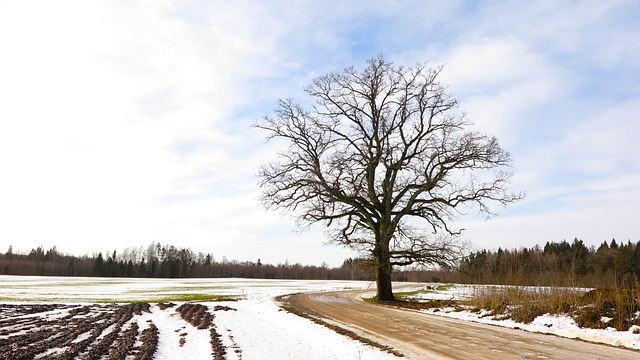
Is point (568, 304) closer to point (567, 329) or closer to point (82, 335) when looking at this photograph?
point (567, 329)

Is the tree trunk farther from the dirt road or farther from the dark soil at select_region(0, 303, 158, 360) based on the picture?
the dark soil at select_region(0, 303, 158, 360)

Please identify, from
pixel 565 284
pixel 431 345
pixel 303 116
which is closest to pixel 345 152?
pixel 303 116

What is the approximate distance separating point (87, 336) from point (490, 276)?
17.4 metres

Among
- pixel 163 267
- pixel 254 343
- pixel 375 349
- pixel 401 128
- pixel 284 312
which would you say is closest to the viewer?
pixel 375 349

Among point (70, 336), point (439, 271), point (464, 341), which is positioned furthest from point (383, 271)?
point (70, 336)

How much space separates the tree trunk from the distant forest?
57 centimetres

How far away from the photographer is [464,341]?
11.6 metres

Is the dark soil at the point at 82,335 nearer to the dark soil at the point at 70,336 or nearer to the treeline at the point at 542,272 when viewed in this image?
the dark soil at the point at 70,336

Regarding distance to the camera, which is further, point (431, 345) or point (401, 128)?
point (401, 128)

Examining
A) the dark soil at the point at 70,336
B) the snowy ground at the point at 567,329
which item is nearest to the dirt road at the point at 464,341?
the snowy ground at the point at 567,329

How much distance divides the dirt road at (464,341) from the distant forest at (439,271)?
406cm

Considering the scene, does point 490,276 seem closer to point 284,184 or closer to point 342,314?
point 342,314

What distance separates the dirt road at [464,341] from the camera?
31.4 feet

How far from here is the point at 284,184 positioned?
26.3 m
